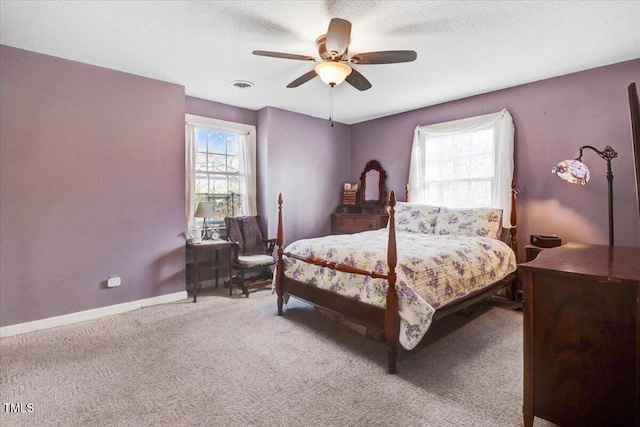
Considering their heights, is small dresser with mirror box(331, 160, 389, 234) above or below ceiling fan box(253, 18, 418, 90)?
below

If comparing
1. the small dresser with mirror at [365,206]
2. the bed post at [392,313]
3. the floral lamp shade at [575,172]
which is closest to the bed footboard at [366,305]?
the bed post at [392,313]

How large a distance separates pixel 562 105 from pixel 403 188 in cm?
222

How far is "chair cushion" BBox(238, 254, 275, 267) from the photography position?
13.5ft

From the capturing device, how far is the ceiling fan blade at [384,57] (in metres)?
2.41

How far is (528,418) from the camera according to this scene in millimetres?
1582

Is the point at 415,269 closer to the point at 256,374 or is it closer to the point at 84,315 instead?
the point at 256,374

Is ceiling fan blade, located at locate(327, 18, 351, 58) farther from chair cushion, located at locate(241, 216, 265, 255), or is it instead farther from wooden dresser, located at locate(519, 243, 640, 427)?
chair cushion, located at locate(241, 216, 265, 255)

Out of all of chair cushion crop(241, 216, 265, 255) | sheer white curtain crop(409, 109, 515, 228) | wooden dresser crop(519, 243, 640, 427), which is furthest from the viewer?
chair cushion crop(241, 216, 265, 255)

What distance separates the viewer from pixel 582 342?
1.45 m

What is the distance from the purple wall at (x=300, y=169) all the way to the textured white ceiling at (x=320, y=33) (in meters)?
1.18

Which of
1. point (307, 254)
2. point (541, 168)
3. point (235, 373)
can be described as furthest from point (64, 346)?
point (541, 168)

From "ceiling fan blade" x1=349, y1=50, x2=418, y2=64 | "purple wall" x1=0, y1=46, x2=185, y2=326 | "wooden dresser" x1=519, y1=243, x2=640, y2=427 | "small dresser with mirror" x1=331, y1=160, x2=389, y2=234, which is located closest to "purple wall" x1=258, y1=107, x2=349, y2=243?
"small dresser with mirror" x1=331, y1=160, x2=389, y2=234

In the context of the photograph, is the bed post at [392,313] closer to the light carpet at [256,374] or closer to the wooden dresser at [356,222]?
the light carpet at [256,374]

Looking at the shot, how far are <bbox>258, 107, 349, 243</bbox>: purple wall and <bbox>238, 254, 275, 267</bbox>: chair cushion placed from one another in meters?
0.57
